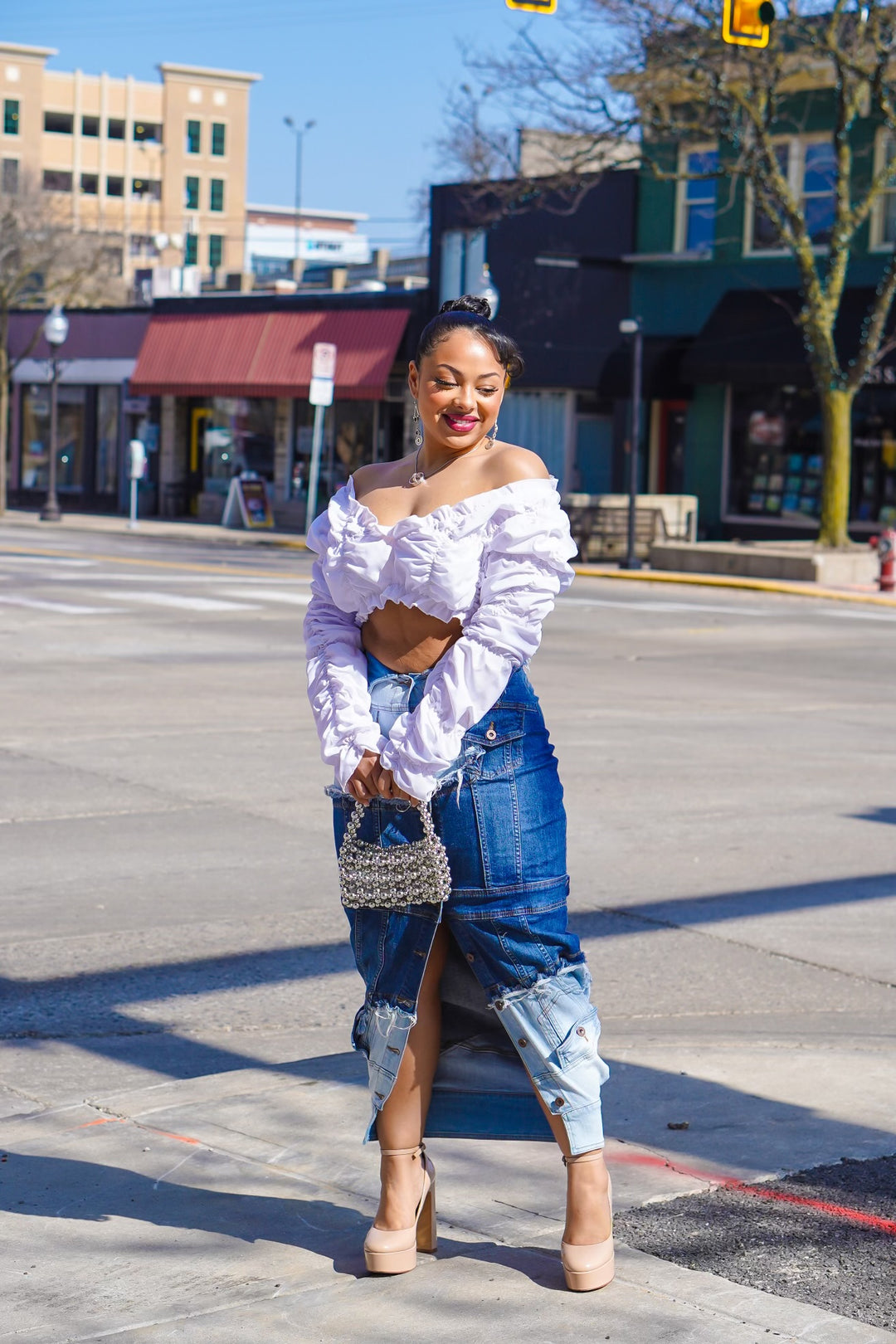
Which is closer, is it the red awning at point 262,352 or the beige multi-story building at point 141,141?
the red awning at point 262,352

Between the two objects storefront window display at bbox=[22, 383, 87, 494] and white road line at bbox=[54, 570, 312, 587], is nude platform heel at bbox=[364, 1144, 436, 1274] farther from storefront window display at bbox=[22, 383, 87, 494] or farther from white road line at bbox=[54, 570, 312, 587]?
storefront window display at bbox=[22, 383, 87, 494]

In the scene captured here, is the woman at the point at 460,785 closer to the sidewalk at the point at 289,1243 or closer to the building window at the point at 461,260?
the sidewalk at the point at 289,1243

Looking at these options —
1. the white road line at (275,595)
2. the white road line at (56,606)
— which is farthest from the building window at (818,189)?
the white road line at (56,606)

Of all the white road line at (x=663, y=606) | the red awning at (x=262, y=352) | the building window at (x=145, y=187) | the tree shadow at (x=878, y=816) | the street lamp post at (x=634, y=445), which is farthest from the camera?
the building window at (x=145, y=187)

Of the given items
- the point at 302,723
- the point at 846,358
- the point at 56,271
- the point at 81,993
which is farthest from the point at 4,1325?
the point at 56,271

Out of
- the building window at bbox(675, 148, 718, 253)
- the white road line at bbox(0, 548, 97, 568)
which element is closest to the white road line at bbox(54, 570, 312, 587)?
the white road line at bbox(0, 548, 97, 568)

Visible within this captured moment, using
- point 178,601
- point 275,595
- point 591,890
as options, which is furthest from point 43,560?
point 591,890

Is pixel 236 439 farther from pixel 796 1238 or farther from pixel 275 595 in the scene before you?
pixel 796 1238

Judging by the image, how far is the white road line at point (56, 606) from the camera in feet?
58.7

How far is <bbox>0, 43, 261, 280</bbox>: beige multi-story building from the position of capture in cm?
10162

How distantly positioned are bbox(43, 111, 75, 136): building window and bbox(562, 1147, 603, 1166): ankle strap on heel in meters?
108

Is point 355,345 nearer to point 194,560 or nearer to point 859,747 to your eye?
point 194,560

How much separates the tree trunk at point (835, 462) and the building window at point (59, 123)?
3428 inches

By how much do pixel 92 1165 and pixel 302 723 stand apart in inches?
287
